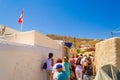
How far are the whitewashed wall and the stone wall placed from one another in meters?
3.04

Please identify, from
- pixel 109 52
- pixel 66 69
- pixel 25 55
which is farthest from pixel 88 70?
pixel 25 55

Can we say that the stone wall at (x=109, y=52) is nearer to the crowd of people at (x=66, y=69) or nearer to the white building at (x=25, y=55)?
the crowd of people at (x=66, y=69)

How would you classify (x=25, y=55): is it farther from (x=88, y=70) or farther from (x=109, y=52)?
(x=109, y=52)

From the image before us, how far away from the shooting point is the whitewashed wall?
1058cm

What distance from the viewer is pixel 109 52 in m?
11.2

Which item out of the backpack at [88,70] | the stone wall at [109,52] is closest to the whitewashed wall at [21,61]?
the backpack at [88,70]

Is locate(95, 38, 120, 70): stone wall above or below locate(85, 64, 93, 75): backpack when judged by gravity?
above

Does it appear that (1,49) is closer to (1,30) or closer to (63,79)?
(63,79)

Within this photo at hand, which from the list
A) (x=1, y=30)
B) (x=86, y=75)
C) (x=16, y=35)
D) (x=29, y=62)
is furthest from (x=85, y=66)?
(x=1, y=30)

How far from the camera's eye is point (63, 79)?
8.19 m

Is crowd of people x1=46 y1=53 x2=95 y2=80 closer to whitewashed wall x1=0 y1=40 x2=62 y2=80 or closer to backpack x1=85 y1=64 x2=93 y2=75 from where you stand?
backpack x1=85 y1=64 x2=93 y2=75

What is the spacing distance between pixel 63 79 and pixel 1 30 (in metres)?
10.2

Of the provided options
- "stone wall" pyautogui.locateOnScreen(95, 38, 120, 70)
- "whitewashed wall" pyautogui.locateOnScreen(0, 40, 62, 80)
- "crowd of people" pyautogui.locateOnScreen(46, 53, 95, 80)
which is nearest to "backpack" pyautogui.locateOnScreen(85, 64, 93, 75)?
"crowd of people" pyautogui.locateOnScreen(46, 53, 95, 80)

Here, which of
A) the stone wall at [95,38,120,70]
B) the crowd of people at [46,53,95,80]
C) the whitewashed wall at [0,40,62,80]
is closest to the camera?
the crowd of people at [46,53,95,80]
